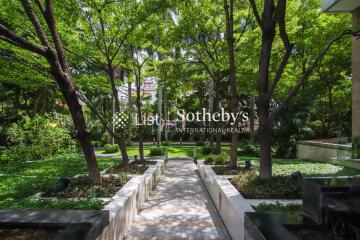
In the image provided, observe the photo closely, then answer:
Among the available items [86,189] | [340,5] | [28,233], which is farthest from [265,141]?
[340,5]

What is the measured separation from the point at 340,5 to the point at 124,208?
11.6m

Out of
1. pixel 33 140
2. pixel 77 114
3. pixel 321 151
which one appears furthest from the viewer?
pixel 33 140

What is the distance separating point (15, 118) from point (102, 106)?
1118 cm

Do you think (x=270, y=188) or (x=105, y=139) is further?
(x=105, y=139)

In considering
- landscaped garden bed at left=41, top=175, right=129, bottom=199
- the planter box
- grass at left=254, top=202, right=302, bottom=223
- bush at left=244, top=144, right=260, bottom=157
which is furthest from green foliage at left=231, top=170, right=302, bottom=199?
bush at left=244, top=144, right=260, bottom=157

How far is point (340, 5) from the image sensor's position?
12.5 metres

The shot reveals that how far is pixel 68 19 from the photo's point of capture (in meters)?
8.81

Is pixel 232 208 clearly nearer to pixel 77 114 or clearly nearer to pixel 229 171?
pixel 77 114

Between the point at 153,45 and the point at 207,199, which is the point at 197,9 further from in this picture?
the point at 207,199

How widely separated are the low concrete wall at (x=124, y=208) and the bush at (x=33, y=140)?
853cm

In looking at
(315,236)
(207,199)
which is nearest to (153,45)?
(207,199)

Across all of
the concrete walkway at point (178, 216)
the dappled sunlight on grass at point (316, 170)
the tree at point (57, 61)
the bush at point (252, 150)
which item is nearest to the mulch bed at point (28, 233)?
the concrete walkway at point (178, 216)

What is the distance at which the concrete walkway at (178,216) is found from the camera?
19.1 ft

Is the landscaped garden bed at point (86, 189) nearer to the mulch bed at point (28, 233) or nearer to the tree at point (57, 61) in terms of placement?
the tree at point (57, 61)
